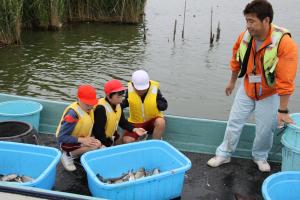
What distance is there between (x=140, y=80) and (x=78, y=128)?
852 mm

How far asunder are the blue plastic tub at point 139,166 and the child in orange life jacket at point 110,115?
397 millimetres

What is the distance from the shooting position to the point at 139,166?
3.86 metres

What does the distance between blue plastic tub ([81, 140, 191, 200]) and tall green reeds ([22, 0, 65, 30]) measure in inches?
457

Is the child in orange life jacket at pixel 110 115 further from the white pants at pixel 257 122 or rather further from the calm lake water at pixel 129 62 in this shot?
the calm lake water at pixel 129 62

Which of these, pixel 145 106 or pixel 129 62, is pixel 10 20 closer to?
pixel 129 62

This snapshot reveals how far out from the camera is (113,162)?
3.71 metres

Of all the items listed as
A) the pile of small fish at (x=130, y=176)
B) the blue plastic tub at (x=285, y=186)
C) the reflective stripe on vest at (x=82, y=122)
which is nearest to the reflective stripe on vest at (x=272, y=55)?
the blue plastic tub at (x=285, y=186)

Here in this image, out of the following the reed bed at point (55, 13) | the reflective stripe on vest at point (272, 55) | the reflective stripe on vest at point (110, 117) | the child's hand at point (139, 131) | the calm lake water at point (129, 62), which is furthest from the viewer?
the reed bed at point (55, 13)

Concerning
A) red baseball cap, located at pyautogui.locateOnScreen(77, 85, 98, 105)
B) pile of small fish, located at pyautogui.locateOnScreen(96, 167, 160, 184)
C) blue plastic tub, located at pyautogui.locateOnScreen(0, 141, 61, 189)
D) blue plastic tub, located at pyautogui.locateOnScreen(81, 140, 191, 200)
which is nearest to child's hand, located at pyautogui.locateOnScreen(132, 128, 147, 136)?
blue plastic tub, located at pyautogui.locateOnScreen(81, 140, 191, 200)

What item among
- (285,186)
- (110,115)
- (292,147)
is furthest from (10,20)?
(285,186)

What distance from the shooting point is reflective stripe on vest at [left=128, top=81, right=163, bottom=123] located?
4309 millimetres

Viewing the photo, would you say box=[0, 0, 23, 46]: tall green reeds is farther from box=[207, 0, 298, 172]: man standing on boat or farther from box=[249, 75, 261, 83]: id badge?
box=[249, 75, 261, 83]: id badge

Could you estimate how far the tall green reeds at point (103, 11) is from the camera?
17.0m

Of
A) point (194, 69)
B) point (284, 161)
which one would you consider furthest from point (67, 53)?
point (284, 161)
